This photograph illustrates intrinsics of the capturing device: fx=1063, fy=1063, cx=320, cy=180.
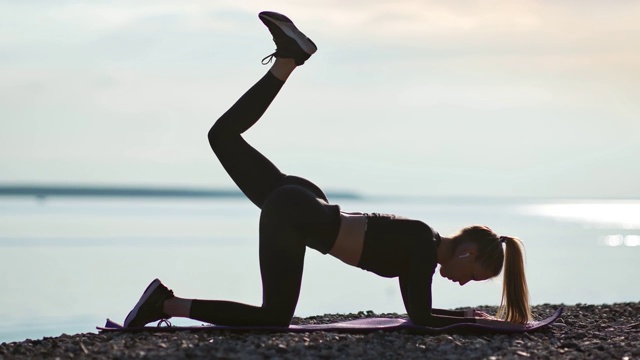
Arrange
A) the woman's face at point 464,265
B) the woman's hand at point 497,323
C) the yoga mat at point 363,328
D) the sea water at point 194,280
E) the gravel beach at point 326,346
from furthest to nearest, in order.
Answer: the sea water at point 194,280 < the woman's hand at point 497,323 < the woman's face at point 464,265 < the yoga mat at point 363,328 < the gravel beach at point 326,346

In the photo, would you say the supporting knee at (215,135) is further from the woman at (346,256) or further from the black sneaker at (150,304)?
the black sneaker at (150,304)

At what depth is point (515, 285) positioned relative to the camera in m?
8.24

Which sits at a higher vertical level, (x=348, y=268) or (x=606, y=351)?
(x=348, y=268)

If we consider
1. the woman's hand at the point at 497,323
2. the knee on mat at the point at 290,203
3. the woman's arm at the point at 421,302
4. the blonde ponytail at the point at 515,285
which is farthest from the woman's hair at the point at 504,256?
the knee on mat at the point at 290,203

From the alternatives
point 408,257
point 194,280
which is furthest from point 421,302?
point 194,280

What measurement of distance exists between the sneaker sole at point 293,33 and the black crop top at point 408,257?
1.44 meters

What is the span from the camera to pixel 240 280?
19.1 metres

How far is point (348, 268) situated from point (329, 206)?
50.3 ft

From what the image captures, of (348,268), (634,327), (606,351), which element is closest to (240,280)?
(348,268)

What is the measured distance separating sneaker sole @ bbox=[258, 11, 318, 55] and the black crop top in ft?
4.71

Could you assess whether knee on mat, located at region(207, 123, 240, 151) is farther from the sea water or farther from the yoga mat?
the sea water

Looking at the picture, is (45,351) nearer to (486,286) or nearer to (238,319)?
(238,319)

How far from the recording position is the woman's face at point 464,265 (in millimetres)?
8062

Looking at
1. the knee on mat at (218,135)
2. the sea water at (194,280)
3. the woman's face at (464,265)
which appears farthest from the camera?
the sea water at (194,280)
